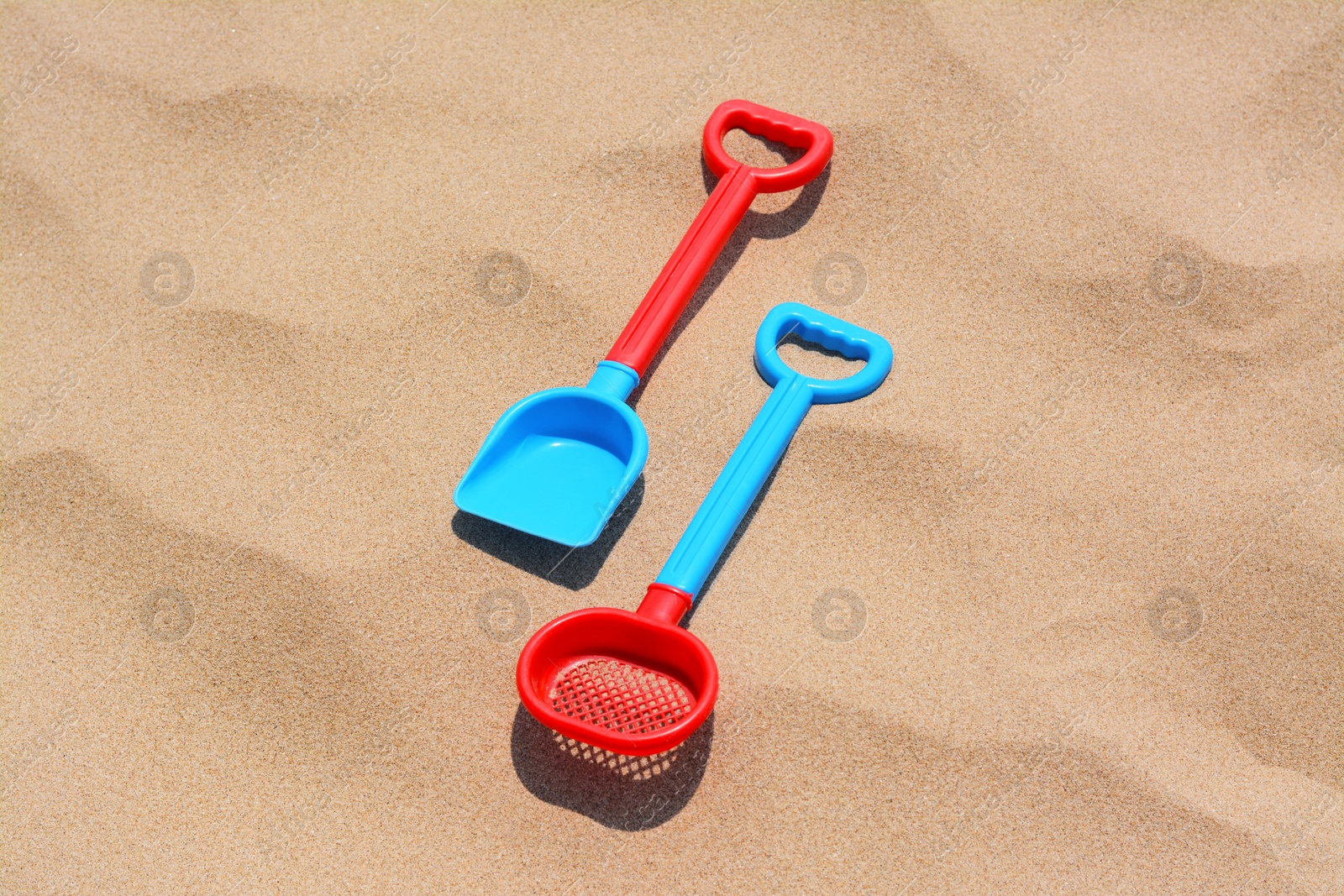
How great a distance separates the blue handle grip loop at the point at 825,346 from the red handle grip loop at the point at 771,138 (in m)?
0.35

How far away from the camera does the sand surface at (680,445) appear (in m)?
2.21

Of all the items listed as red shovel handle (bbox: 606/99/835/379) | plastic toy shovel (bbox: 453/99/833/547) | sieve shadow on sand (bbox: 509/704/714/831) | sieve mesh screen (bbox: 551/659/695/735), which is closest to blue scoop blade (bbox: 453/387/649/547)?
plastic toy shovel (bbox: 453/99/833/547)

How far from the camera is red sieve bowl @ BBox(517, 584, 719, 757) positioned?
2.13 meters

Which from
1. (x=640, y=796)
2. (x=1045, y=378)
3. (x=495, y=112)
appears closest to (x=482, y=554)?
(x=640, y=796)

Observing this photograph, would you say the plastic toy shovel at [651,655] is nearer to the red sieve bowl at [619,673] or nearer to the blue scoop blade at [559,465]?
the red sieve bowl at [619,673]

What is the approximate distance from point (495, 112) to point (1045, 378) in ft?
5.63

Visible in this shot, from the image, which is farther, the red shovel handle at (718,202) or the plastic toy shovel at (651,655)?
the red shovel handle at (718,202)

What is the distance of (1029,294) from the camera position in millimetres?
2715

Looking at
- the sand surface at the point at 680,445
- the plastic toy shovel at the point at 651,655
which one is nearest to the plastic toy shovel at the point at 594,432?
the sand surface at the point at 680,445

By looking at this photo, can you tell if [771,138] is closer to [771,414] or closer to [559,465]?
[771,414]

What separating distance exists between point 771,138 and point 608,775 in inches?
70.5

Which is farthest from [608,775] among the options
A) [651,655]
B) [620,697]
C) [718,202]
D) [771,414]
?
[718,202]

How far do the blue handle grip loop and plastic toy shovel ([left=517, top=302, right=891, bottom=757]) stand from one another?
5.2 inches

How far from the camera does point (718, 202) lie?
8.80 ft
